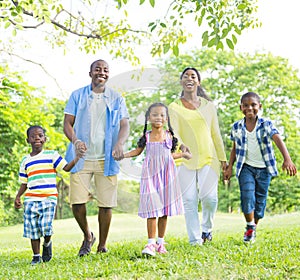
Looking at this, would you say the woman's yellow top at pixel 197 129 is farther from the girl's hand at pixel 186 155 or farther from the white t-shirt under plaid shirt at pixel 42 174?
the white t-shirt under plaid shirt at pixel 42 174

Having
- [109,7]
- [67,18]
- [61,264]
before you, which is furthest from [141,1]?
[67,18]

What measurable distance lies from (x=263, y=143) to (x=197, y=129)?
3.30 feet

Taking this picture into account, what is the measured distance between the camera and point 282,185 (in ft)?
95.0

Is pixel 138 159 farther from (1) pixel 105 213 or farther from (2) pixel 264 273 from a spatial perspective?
(2) pixel 264 273

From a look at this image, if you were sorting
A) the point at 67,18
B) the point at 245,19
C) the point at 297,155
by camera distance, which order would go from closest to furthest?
1. the point at 245,19
2. the point at 67,18
3. the point at 297,155

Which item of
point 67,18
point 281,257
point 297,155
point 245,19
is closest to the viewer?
point 281,257

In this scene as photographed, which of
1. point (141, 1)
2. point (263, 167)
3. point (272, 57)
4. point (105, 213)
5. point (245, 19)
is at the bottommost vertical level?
point (105, 213)

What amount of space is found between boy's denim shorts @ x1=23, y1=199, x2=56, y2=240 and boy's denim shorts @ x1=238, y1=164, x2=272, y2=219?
84.8 inches

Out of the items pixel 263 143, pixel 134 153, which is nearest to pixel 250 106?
pixel 263 143

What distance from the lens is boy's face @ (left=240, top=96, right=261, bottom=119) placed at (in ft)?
19.3

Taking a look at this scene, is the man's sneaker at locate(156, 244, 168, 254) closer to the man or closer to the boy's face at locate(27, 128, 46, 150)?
the man

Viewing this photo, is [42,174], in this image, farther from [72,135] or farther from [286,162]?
[286,162]

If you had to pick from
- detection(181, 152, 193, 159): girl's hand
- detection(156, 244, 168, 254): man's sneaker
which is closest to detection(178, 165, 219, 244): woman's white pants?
detection(181, 152, 193, 159): girl's hand

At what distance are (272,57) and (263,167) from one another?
23.9 meters
